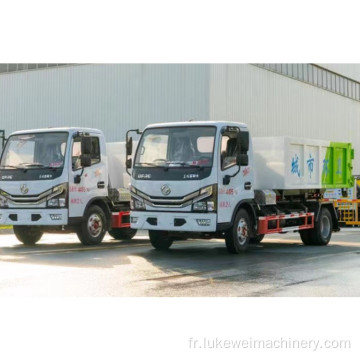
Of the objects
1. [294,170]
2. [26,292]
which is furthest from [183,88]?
[26,292]

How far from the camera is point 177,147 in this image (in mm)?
13188

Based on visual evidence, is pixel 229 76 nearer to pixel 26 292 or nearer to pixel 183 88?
pixel 183 88

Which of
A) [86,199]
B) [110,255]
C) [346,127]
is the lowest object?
[110,255]

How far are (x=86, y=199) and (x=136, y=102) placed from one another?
59.7 feet

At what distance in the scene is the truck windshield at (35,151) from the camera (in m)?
14.9

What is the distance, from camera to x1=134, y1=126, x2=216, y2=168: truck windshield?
13.0 metres

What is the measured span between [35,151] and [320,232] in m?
6.81

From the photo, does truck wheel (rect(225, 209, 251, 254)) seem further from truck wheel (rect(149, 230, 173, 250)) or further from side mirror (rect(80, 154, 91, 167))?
side mirror (rect(80, 154, 91, 167))

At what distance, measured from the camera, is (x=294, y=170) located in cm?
1559

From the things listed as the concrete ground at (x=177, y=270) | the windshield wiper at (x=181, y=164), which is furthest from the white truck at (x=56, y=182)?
the windshield wiper at (x=181, y=164)

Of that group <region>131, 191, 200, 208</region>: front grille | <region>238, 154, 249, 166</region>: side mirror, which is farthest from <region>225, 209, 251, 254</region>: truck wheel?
<region>131, 191, 200, 208</region>: front grille

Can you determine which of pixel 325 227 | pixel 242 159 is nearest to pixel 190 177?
pixel 242 159

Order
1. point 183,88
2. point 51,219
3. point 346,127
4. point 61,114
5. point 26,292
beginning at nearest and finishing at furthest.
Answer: point 26,292
point 51,219
point 183,88
point 61,114
point 346,127

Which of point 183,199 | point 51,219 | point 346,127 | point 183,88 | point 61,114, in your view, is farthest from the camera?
point 346,127
